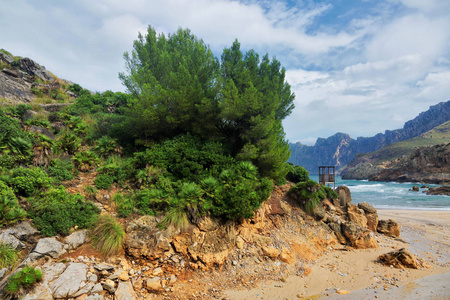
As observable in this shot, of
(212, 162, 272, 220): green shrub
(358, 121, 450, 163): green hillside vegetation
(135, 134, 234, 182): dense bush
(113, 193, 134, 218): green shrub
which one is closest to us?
(113, 193, 134, 218): green shrub

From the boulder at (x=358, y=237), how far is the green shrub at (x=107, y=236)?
453 inches

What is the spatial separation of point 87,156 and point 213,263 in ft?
27.6

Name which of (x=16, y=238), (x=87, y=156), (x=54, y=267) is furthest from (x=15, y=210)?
(x=87, y=156)

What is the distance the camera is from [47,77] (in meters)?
26.5

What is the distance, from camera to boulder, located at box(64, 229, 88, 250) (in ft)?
21.3

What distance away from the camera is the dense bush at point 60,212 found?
665 cm

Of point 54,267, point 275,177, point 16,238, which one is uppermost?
point 275,177

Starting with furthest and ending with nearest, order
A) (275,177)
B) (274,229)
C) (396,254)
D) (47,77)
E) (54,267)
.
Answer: (47,77) < (275,177) < (274,229) < (396,254) < (54,267)

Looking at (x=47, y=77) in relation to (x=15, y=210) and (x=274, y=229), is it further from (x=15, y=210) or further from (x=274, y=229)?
(x=274, y=229)

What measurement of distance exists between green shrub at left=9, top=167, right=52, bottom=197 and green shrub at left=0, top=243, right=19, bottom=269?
2.24 meters

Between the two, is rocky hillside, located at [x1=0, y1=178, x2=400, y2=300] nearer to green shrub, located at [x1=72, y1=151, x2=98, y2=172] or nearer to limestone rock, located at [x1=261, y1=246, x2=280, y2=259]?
limestone rock, located at [x1=261, y1=246, x2=280, y2=259]

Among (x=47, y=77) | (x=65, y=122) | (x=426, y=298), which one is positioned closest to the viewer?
(x=426, y=298)

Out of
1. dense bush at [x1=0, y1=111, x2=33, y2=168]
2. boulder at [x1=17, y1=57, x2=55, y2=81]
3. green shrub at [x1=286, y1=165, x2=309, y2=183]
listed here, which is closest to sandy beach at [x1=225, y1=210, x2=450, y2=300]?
green shrub at [x1=286, y1=165, x2=309, y2=183]

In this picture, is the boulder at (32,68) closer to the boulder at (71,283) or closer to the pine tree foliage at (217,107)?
the pine tree foliage at (217,107)
